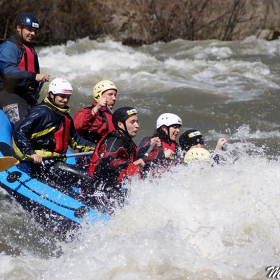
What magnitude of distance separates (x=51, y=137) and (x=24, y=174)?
469 millimetres

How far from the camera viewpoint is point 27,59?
6633mm

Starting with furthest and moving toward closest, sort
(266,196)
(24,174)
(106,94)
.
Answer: (106,94) < (24,174) < (266,196)

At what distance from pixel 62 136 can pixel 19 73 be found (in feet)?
3.12

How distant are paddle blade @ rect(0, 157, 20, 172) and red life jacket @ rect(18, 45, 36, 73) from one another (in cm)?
140

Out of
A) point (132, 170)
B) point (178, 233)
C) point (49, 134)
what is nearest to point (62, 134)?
point (49, 134)

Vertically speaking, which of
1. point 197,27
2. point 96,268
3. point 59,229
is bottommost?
point 197,27

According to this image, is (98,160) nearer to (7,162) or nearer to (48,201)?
(48,201)

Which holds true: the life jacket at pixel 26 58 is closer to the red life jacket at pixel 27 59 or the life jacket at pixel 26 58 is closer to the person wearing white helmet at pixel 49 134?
the red life jacket at pixel 27 59

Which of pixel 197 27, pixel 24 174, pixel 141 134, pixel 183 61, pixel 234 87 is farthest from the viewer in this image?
pixel 197 27

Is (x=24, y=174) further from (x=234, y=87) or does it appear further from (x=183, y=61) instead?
(x=183, y=61)

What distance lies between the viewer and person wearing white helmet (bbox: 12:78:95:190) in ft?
18.7

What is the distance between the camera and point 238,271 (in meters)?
4.66

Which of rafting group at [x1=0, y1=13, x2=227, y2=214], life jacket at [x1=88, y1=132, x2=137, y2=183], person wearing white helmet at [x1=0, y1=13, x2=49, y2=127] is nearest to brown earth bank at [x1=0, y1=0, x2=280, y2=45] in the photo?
person wearing white helmet at [x1=0, y1=13, x2=49, y2=127]

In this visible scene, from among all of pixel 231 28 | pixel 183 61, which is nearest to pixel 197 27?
pixel 231 28
